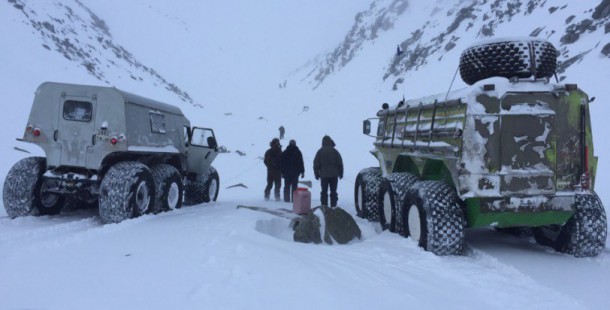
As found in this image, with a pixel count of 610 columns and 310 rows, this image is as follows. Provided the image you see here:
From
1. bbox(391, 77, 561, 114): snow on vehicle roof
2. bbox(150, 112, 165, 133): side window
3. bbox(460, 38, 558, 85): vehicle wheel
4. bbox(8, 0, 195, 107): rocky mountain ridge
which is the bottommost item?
bbox(150, 112, 165, 133): side window

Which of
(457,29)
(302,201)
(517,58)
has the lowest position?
(302,201)

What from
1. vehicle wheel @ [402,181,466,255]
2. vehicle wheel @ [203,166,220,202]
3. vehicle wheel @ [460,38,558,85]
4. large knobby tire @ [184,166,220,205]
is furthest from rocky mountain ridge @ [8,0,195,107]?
vehicle wheel @ [402,181,466,255]

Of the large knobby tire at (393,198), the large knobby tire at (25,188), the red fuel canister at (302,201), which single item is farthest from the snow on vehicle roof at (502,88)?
the large knobby tire at (25,188)

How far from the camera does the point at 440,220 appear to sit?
20.5ft

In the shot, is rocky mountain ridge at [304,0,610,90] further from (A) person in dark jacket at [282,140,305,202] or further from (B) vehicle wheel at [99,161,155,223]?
(B) vehicle wheel at [99,161,155,223]

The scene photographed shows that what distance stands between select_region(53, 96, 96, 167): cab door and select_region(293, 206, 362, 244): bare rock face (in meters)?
4.24

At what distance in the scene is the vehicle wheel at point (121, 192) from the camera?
7.89 meters

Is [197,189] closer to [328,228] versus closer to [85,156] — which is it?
[85,156]

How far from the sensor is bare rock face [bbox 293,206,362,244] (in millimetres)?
7691

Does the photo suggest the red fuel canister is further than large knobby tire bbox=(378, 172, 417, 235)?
Yes

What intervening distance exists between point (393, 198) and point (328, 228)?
1294mm

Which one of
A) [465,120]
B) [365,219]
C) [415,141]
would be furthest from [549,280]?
[365,219]

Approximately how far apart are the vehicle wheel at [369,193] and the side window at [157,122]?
4.74 m

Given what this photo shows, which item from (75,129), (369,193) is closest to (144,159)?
(75,129)
